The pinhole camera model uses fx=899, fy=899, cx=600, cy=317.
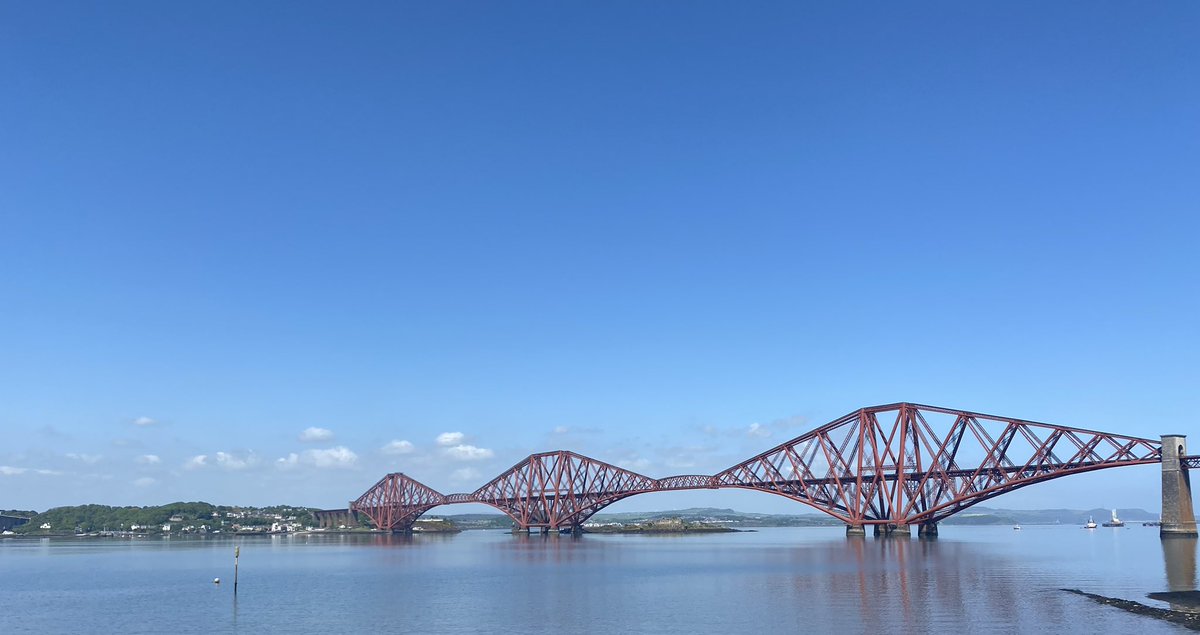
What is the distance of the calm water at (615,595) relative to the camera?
4294cm

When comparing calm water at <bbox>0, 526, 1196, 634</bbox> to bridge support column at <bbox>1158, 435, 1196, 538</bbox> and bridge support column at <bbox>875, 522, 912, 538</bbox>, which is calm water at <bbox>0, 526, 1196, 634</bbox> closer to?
bridge support column at <bbox>1158, 435, 1196, 538</bbox>

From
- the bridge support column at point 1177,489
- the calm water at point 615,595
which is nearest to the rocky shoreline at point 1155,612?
the calm water at point 615,595

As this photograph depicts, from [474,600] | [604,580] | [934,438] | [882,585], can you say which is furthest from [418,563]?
[934,438]

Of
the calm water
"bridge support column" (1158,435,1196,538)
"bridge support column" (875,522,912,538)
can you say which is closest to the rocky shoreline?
the calm water

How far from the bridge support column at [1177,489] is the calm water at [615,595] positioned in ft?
35.0

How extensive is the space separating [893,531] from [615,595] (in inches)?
3151

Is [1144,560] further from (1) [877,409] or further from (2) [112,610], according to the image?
(2) [112,610]

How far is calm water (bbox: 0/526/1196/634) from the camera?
4294 centimetres

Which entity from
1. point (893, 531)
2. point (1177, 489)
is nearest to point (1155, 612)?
point (1177, 489)

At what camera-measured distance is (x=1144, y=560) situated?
83.3 metres

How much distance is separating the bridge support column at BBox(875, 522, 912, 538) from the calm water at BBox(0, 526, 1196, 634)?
100 ft

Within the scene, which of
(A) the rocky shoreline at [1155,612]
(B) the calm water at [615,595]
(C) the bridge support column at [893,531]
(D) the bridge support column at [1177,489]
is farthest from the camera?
(C) the bridge support column at [893,531]

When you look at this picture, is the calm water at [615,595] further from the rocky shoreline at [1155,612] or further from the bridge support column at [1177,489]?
the bridge support column at [1177,489]

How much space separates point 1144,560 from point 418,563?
7136 centimetres
